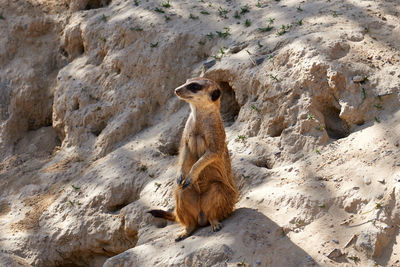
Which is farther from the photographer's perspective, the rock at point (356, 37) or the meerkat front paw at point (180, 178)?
the rock at point (356, 37)

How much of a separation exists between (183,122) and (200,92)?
1.65 metres

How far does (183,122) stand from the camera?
6695 mm

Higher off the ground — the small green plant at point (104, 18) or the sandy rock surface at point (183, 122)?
the small green plant at point (104, 18)

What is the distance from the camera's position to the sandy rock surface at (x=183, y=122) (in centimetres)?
458

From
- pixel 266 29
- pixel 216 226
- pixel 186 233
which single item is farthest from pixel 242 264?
pixel 266 29

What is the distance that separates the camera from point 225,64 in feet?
21.9

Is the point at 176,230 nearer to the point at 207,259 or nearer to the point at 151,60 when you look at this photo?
the point at 207,259

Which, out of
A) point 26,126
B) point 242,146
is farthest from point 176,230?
point 26,126

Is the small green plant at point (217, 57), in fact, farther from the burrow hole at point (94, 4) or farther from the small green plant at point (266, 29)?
the burrow hole at point (94, 4)

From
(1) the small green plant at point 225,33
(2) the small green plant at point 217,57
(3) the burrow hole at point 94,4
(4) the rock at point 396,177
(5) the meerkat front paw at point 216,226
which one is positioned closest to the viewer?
(4) the rock at point 396,177

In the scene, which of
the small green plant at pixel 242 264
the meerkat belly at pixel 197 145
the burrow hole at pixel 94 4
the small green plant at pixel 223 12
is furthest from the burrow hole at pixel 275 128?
the burrow hole at pixel 94 4

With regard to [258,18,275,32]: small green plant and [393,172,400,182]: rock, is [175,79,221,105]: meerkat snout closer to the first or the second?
A: [393,172,400,182]: rock

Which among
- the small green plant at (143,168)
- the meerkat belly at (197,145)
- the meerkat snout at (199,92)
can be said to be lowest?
the small green plant at (143,168)

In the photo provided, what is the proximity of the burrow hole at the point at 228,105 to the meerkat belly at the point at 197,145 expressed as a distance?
1.63m
